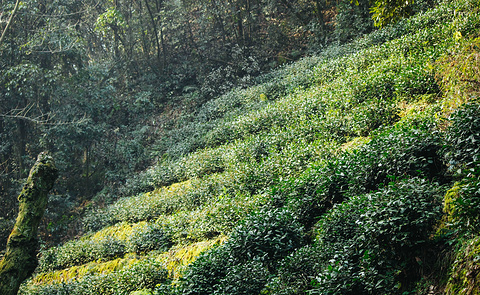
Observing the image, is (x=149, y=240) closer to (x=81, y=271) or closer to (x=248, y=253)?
(x=81, y=271)

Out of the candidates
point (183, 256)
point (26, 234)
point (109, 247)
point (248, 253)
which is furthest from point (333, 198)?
point (109, 247)

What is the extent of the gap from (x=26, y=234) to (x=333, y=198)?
646 centimetres

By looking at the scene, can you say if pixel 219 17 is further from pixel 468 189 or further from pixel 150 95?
pixel 468 189

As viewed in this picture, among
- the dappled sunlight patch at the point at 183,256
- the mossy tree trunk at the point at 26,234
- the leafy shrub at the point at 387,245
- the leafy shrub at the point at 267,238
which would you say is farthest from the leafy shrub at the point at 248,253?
the mossy tree trunk at the point at 26,234

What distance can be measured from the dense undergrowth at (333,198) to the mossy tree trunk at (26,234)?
146 cm

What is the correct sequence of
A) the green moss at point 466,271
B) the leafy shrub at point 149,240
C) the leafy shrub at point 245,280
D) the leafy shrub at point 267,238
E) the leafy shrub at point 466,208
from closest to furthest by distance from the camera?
the green moss at point 466,271 < the leafy shrub at point 466,208 < the leafy shrub at point 245,280 < the leafy shrub at point 267,238 < the leafy shrub at point 149,240

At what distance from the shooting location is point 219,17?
23734 millimetres

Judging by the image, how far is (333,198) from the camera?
19.5 ft

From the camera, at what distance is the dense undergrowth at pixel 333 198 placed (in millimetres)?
3900

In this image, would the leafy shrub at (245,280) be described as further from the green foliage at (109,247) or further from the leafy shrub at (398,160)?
the green foliage at (109,247)

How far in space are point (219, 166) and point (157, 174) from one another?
12.9 feet

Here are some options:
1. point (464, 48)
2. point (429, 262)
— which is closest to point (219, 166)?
point (464, 48)

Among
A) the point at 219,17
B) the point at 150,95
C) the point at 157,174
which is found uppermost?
the point at 219,17

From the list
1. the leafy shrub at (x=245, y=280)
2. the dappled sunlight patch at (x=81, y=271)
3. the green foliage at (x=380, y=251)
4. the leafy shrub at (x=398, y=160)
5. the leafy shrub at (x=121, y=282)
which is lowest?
the dappled sunlight patch at (x=81, y=271)
